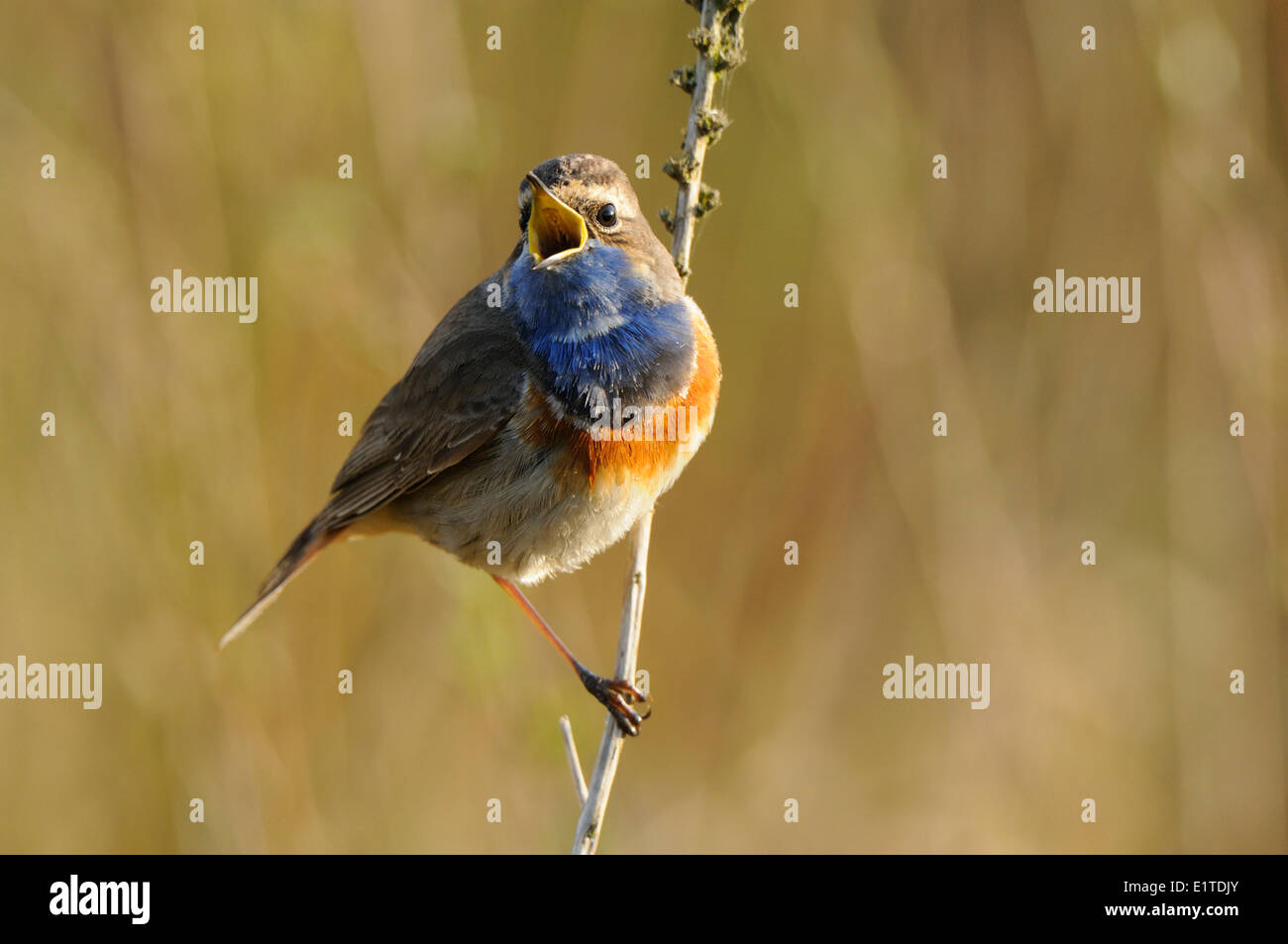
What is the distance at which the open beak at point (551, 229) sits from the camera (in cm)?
390

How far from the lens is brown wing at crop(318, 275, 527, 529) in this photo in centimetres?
442

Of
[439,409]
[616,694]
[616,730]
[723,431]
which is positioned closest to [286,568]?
[439,409]

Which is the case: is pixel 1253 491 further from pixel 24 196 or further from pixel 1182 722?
pixel 24 196

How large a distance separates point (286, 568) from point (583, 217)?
1.92 metres

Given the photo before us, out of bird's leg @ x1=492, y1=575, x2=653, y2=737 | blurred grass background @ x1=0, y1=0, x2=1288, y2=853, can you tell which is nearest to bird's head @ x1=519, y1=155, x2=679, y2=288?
blurred grass background @ x1=0, y1=0, x2=1288, y2=853

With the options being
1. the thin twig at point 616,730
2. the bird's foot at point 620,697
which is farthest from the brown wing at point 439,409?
the bird's foot at point 620,697

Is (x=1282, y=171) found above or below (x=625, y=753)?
above

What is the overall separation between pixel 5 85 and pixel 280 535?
216 cm

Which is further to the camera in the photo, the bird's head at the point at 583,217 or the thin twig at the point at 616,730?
the bird's head at the point at 583,217

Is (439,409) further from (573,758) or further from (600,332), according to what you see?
(573,758)

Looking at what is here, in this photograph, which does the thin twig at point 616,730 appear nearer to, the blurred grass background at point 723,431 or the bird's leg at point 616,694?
the bird's leg at point 616,694

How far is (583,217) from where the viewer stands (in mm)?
4000

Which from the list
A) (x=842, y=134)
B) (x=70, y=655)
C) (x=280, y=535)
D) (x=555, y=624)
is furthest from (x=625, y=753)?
(x=842, y=134)

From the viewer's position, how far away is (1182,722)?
5.53 metres
